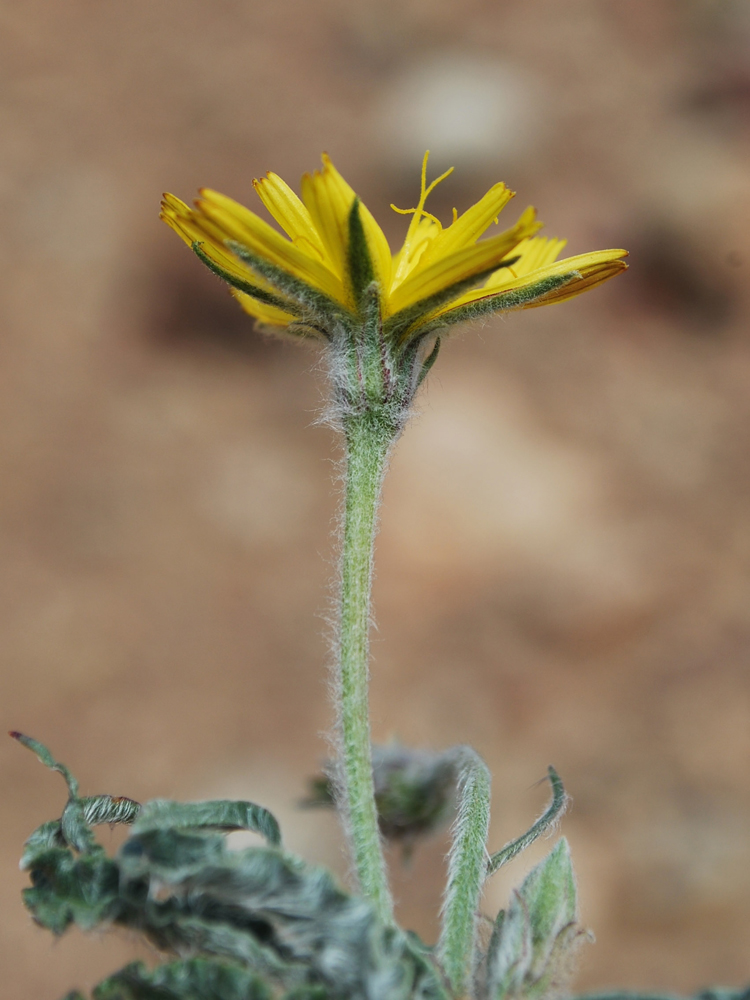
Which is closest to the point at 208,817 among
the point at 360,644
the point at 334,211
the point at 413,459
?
the point at 360,644

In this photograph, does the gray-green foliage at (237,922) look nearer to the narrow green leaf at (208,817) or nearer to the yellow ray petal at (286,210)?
the narrow green leaf at (208,817)

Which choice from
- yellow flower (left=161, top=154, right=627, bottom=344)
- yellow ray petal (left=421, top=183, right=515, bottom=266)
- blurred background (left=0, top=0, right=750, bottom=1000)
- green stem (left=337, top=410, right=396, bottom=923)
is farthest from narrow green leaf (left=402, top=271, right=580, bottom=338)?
blurred background (left=0, top=0, right=750, bottom=1000)

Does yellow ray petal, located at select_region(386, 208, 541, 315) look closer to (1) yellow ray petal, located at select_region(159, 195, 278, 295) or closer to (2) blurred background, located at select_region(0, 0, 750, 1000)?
(1) yellow ray petal, located at select_region(159, 195, 278, 295)

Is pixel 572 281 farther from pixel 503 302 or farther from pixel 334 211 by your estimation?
pixel 334 211

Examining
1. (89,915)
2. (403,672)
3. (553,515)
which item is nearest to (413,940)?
(89,915)

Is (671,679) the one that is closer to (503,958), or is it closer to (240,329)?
(240,329)
